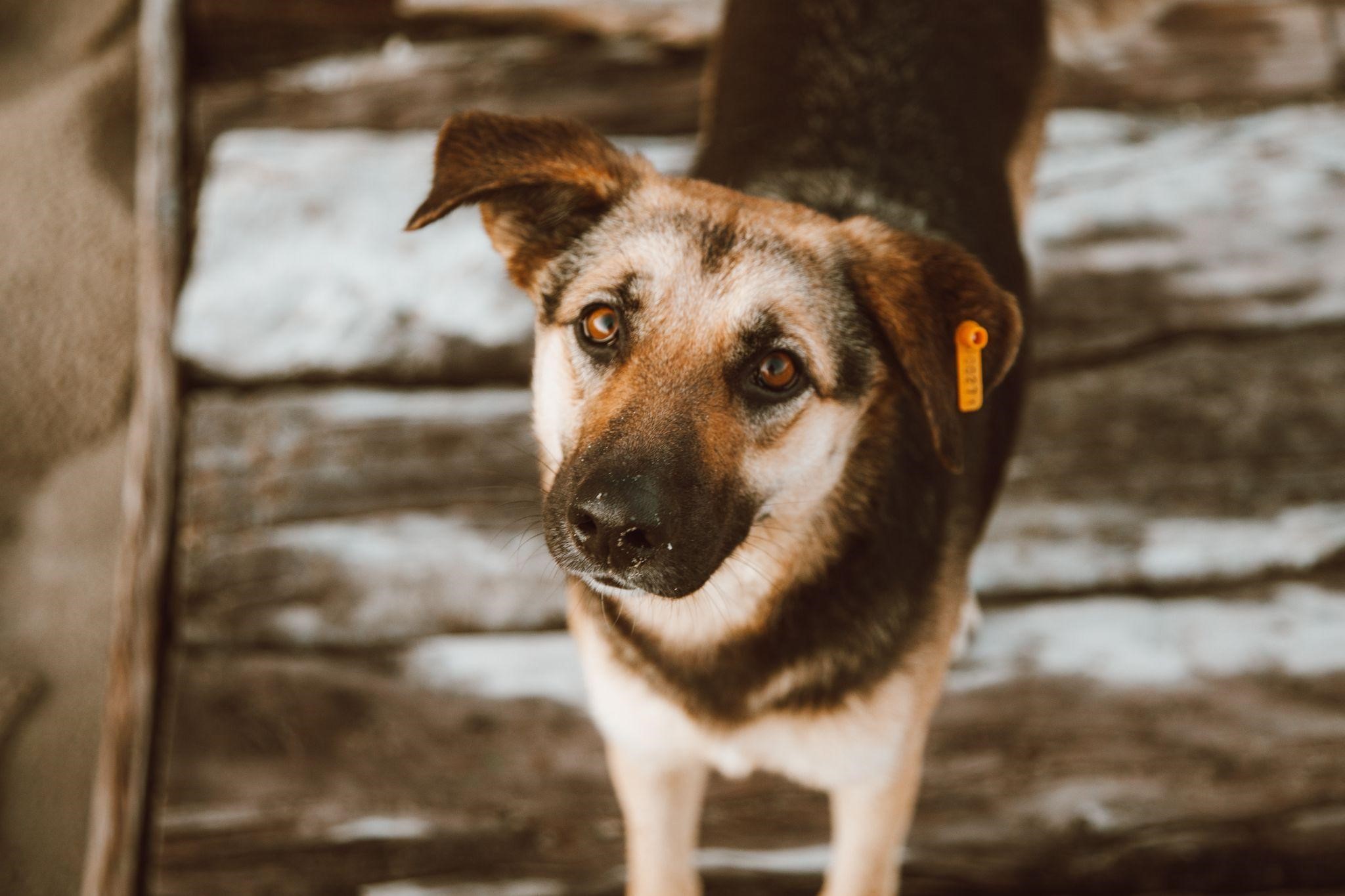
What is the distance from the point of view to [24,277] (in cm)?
343

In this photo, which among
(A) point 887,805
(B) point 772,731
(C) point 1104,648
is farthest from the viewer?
(C) point 1104,648

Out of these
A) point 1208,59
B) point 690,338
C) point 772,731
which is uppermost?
point 1208,59

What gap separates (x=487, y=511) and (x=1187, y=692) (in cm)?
206

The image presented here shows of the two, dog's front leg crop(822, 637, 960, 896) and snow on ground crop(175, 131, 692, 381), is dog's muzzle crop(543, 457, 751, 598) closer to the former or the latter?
dog's front leg crop(822, 637, 960, 896)

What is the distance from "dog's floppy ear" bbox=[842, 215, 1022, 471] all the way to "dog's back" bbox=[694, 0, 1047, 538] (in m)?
0.43

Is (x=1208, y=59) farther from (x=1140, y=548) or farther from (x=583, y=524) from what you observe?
(x=583, y=524)

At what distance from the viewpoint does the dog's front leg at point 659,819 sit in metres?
2.25

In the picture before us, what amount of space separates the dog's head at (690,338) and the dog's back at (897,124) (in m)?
0.44

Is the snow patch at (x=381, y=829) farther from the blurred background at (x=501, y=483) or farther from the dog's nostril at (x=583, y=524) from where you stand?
the dog's nostril at (x=583, y=524)

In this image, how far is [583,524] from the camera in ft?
5.26

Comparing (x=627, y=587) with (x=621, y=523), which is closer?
(x=621, y=523)

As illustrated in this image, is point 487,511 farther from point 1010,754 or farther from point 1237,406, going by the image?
point 1237,406

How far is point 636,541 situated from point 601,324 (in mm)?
462

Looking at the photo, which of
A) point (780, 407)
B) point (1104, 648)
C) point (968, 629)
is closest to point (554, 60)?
point (780, 407)
